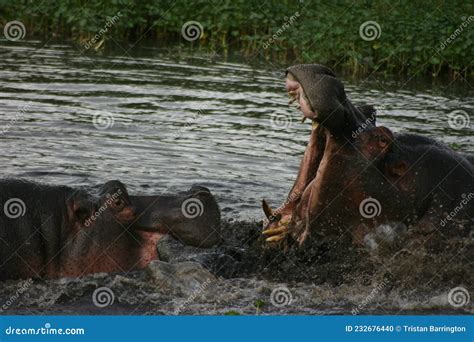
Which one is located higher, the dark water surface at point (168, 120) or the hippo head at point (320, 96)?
the hippo head at point (320, 96)

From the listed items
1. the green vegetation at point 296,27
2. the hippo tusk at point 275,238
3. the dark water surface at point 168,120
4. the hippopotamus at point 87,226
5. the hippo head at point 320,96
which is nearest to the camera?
the hippo head at point 320,96

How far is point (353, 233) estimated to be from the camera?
6652 mm

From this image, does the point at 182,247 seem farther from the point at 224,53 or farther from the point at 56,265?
the point at 224,53

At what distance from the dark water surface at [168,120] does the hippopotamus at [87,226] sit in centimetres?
223

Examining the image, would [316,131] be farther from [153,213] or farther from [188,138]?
[188,138]

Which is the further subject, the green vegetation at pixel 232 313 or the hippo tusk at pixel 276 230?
the hippo tusk at pixel 276 230

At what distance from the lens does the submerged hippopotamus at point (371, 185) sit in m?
6.48

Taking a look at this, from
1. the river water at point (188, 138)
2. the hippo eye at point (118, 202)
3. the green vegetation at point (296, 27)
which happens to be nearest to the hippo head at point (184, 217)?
the hippo eye at point (118, 202)

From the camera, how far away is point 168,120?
12.4 metres

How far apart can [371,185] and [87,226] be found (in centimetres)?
161

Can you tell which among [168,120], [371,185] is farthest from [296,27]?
[371,185]

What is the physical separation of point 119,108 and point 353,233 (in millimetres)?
6714

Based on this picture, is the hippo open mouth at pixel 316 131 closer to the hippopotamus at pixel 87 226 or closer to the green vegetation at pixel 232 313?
the hippopotamus at pixel 87 226

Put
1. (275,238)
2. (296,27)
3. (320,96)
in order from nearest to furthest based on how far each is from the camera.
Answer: (320,96)
(275,238)
(296,27)
